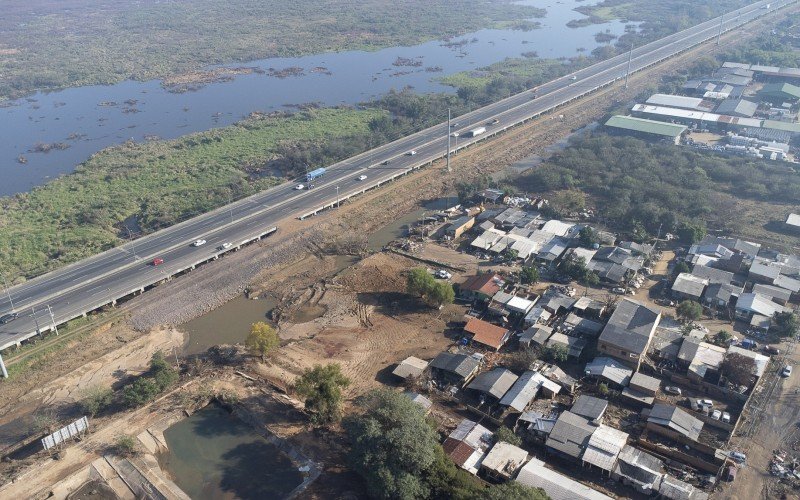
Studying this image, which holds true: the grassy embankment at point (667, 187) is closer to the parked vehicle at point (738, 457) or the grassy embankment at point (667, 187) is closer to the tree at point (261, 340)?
the parked vehicle at point (738, 457)

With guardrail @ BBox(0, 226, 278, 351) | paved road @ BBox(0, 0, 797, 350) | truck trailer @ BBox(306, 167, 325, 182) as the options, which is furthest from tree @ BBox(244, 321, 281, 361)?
truck trailer @ BBox(306, 167, 325, 182)

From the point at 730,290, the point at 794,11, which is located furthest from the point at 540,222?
the point at 794,11

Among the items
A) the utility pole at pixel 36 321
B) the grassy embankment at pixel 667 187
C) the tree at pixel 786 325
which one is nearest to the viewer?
the tree at pixel 786 325

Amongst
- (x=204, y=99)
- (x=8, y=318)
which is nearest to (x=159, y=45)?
(x=204, y=99)

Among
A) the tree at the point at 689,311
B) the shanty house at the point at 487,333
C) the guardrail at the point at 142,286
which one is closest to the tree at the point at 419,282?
the shanty house at the point at 487,333

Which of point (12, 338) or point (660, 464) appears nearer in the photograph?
point (660, 464)

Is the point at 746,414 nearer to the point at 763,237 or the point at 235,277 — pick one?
the point at 763,237
